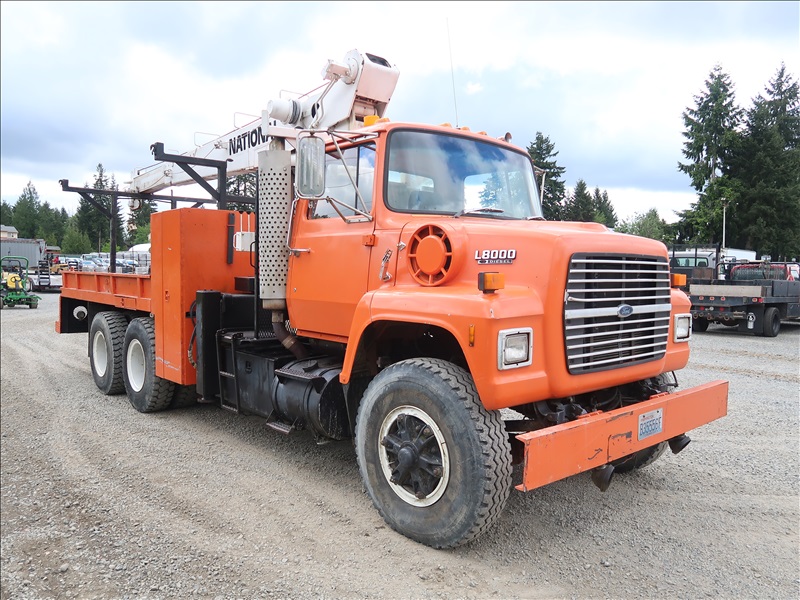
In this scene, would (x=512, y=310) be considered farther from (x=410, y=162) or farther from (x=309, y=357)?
(x=309, y=357)

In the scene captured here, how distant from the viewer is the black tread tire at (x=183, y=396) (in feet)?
22.3

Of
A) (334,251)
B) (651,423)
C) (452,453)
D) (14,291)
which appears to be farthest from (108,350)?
(14,291)

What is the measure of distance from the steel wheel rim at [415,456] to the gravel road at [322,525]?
338 millimetres

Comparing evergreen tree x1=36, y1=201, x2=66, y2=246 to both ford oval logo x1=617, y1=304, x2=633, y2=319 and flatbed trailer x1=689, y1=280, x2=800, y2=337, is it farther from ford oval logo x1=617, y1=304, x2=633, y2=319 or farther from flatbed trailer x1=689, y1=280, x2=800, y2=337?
ford oval logo x1=617, y1=304, x2=633, y2=319

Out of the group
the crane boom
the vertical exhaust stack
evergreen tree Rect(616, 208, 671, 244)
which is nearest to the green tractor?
the crane boom

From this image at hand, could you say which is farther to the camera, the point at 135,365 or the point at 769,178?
the point at 769,178

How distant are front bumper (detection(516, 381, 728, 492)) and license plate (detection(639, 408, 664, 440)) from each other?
0.01 metres

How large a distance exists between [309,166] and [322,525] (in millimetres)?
2482

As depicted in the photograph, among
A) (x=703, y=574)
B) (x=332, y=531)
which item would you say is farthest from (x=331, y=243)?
(x=703, y=574)

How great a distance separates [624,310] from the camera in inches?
148

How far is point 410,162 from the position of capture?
4.26 metres

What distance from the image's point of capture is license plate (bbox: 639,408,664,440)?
3.70 metres

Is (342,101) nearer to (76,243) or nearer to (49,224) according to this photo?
(76,243)

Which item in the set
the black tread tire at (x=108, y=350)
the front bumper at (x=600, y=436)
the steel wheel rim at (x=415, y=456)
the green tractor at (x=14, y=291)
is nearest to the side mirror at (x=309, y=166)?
the steel wheel rim at (x=415, y=456)
